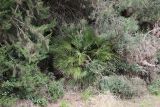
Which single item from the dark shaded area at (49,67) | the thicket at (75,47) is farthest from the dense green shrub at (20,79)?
the dark shaded area at (49,67)

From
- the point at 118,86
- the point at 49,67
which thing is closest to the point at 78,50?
the point at 49,67

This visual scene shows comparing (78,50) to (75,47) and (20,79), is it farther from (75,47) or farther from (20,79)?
(20,79)

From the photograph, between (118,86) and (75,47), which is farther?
(75,47)

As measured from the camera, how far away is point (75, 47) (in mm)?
11219

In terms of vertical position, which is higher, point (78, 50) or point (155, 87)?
point (78, 50)

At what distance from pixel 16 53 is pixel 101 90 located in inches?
108

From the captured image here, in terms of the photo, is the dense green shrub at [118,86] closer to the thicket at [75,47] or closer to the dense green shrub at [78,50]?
the thicket at [75,47]

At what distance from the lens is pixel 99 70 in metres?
11.1

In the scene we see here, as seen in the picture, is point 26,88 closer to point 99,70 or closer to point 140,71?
point 99,70

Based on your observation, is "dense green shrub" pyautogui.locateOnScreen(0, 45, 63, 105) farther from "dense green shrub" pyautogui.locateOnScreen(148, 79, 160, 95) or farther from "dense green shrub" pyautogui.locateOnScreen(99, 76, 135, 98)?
"dense green shrub" pyautogui.locateOnScreen(148, 79, 160, 95)

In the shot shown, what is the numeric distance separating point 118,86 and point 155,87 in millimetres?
1340

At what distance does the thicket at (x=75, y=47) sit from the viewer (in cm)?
966

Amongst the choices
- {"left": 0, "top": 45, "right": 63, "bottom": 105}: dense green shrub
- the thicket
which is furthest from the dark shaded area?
{"left": 0, "top": 45, "right": 63, "bottom": 105}: dense green shrub

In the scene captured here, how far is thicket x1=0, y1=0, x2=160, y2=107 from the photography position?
9.66m
